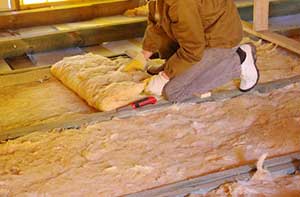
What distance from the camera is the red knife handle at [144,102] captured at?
2557 millimetres

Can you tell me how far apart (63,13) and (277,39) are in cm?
158

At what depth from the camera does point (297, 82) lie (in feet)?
9.30

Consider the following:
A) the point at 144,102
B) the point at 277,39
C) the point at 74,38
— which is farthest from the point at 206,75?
the point at 74,38

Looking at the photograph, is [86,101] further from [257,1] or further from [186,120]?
[257,1]

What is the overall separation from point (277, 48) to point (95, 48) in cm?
122

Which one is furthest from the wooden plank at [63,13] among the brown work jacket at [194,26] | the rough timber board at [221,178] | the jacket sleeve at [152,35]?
the rough timber board at [221,178]

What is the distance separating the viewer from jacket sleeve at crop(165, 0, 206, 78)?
2340 mm

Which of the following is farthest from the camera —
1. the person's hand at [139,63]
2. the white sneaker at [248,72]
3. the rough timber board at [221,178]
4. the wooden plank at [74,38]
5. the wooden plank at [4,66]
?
the wooden plank at [74,38]

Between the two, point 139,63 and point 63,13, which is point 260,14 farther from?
point 63,13

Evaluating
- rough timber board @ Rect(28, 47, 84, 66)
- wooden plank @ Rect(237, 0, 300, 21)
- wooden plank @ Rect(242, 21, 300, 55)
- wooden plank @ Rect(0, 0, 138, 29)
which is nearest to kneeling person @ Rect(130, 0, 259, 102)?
wooden plank @ Rect(242, 21, 300, 55)

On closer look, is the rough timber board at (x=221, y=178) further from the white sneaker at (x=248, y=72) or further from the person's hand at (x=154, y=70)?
the person's hand at (x=154, y=70)

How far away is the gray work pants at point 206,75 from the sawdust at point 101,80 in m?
0.18

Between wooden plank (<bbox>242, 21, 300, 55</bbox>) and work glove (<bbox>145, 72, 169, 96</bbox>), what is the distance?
1.06 m

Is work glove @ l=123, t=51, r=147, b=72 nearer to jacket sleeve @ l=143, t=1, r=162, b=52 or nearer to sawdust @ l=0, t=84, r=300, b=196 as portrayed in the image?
jacket sleeve @ l=143, t=1, r=162, b=52
